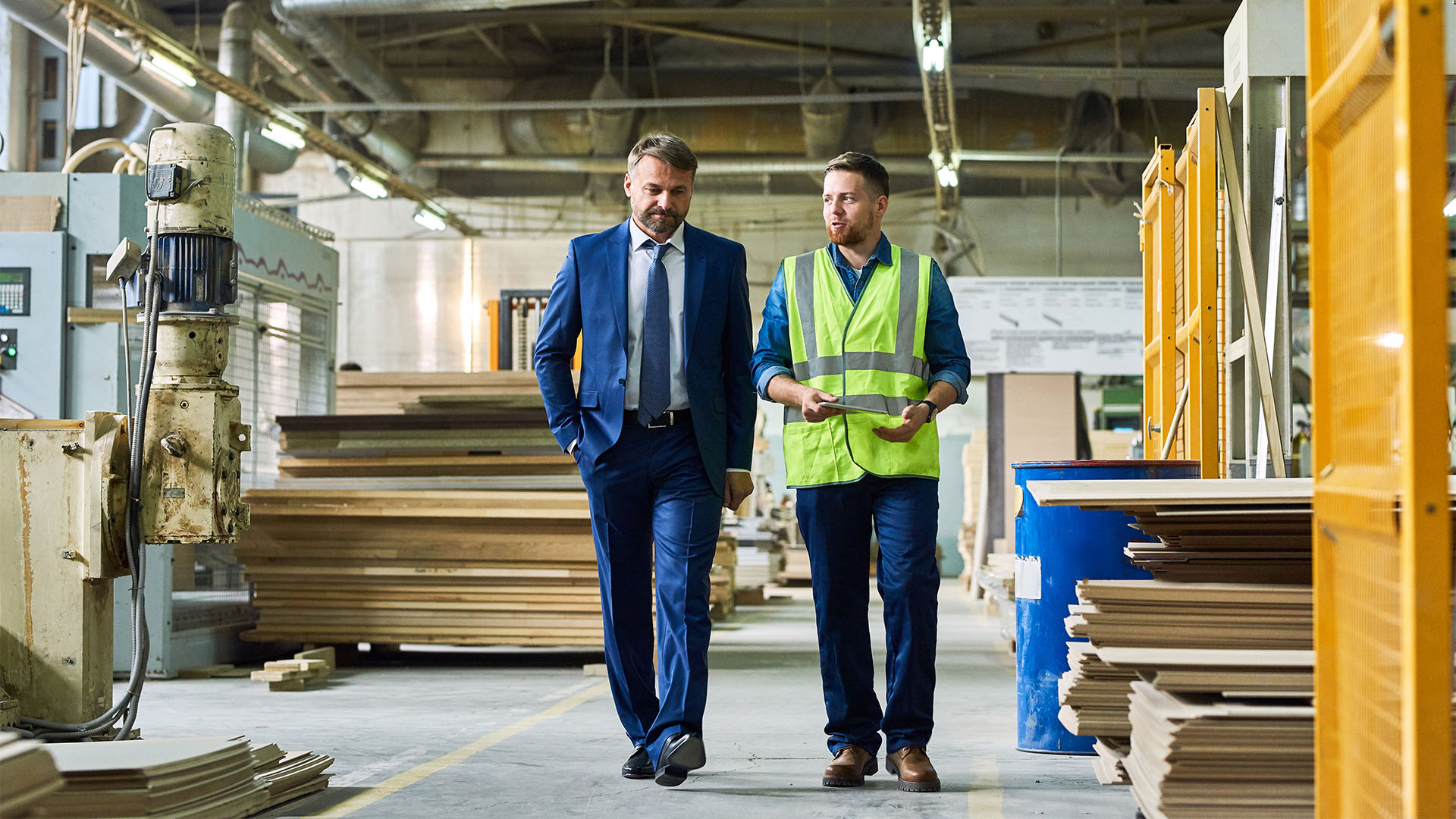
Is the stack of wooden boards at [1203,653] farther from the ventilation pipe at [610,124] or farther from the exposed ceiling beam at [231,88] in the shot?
the ventilation pipe at [610,124]

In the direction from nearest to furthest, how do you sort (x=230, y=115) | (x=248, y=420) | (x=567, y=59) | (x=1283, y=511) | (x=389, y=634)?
1. (x=1283, y=511)
2. (x=389, y=634)
3. (x=248, y=420)
4. (x=230, y=115)
5. (x=567, y=59)

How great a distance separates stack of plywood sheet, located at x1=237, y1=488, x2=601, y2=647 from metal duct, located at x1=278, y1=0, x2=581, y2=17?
535 centimetres

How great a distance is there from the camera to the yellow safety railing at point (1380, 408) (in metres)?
1.84

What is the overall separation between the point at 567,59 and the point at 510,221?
280 cm

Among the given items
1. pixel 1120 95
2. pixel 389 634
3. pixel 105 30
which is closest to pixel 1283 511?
pixel 389 634

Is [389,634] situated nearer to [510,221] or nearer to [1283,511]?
[1283,511]

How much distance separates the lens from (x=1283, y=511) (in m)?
3.25

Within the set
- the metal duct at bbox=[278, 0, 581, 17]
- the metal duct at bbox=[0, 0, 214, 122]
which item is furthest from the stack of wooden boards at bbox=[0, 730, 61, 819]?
the metal duct at bbox=[278, 0, 581, 17]

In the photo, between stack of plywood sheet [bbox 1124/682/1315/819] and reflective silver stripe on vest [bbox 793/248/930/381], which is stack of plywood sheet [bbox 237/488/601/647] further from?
stack of plywood sheet [bbox 1124/682/1315/819]

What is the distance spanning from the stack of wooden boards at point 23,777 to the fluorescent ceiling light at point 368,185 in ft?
44.5

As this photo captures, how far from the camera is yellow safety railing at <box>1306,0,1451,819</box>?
1.84m

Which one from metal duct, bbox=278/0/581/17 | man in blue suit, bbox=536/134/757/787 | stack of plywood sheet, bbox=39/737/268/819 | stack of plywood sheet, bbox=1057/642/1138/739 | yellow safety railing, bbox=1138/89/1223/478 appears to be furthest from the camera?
metal duct, bbox=278/0/581/17

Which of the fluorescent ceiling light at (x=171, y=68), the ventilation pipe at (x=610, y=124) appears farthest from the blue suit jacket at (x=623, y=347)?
the ventilation pipe at (x=610, y=124)

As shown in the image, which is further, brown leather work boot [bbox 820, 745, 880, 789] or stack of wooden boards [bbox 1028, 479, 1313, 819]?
brown leather work boot [bbox 820, 745, 880, 789]
